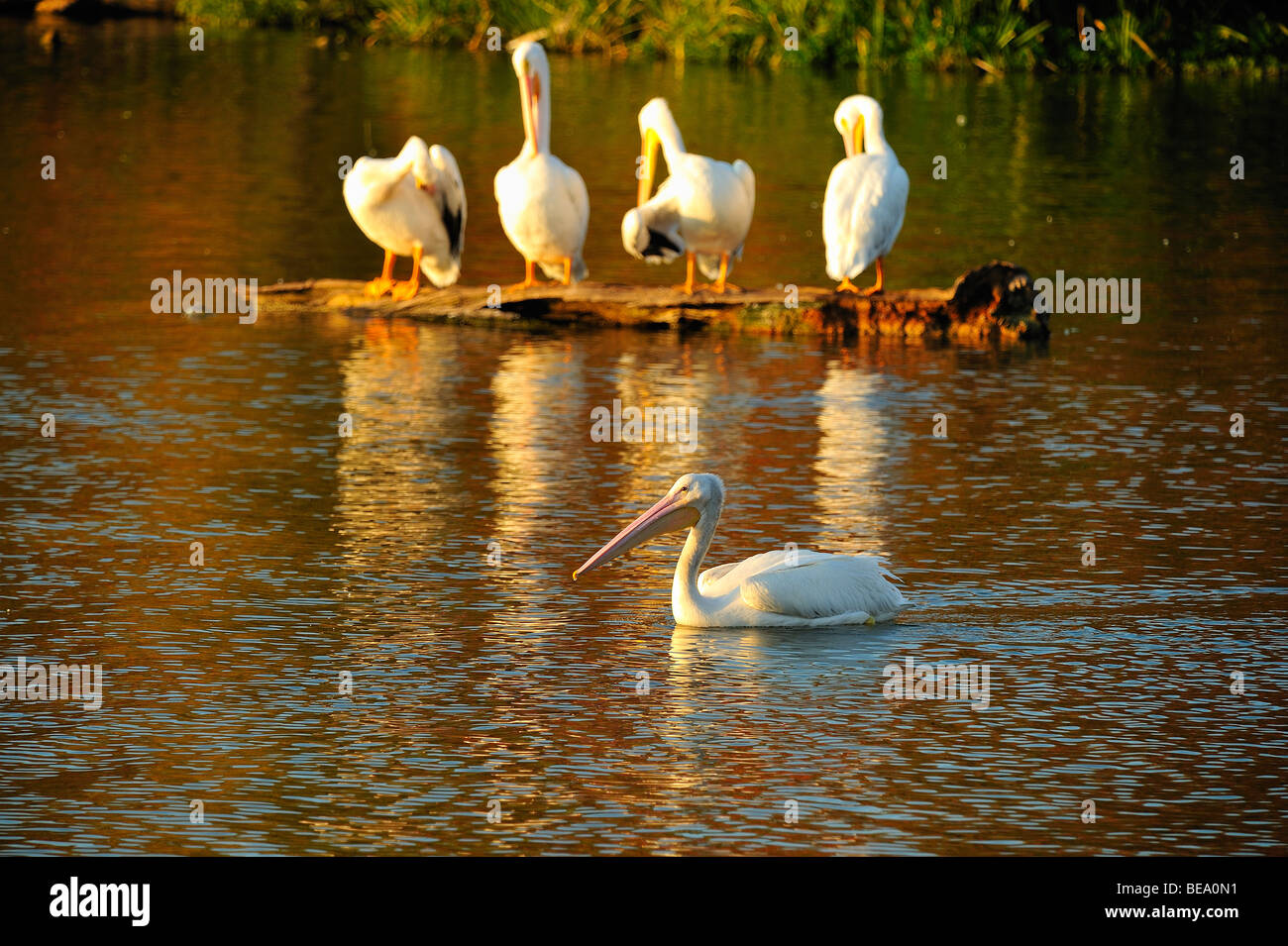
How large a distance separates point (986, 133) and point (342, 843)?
22834mm

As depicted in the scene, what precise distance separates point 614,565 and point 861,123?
7.91m

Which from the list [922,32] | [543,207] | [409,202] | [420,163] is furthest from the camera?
[922,32]

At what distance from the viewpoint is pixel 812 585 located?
8711 mm

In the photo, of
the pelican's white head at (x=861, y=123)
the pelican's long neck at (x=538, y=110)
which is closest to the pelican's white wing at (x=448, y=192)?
the pelican's long neck at (x=538, y=110)

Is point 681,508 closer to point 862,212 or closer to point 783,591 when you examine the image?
point 783,591

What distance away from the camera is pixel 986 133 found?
2838 cm

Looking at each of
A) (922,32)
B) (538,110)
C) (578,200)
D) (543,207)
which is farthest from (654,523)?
(922,32)

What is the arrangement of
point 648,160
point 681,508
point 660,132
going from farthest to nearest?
point 648,160, point 660,132, point 681,508

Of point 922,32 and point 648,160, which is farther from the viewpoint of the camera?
point 922,32

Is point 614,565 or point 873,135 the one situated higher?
point 873,135

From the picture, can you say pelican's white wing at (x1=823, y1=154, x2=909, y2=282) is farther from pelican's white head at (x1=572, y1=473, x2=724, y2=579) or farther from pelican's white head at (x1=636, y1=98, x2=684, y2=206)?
pelican's white head at (x1=572, y1=473, x2=724, y2=579)

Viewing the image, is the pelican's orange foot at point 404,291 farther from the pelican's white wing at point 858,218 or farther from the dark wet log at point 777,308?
the pelican's white wing at point 858,218

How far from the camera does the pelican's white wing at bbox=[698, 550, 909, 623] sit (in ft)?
28.6

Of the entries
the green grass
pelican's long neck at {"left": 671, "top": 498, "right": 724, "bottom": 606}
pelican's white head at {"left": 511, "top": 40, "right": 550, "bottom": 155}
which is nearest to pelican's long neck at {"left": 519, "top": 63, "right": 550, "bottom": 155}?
pelican's white head at {"left": 511, "top": 40, "right": 550, "bottom": 155}
